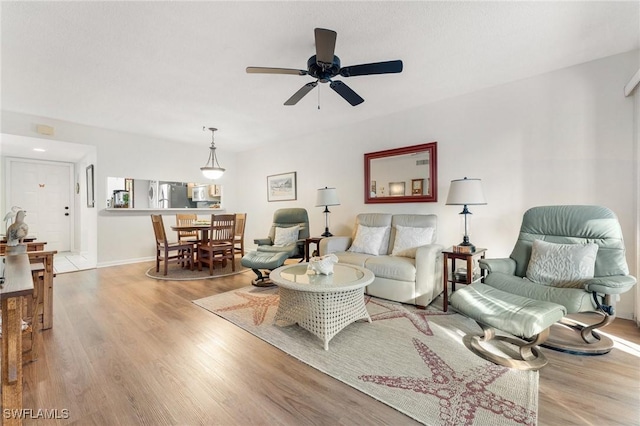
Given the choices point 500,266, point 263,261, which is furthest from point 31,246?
point 500,266

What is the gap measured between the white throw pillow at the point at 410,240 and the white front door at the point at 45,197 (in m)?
7.81

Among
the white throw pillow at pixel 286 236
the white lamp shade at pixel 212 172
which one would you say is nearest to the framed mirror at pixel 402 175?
the white throw pillow at pixel 286 236

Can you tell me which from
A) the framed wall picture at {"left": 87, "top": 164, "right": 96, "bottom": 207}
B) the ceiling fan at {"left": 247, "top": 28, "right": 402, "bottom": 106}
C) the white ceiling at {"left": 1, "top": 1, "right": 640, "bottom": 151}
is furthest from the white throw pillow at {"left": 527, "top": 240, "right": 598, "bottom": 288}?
the framed wall picture at {"left": 87, "top": 164, "right": 96, "bottom": 207}

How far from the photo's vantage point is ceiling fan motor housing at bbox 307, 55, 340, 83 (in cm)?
219

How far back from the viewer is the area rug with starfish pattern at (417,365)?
143 cm

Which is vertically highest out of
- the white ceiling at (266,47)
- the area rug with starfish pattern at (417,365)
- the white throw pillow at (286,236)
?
the white ceiling at (266,47)

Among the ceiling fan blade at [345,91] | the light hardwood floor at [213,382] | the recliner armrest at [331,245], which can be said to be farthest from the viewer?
the recliner armrest at [331,245]

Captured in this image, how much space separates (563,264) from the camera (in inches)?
88.6

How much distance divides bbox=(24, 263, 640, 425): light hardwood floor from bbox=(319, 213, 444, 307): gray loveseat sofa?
1.10 metres

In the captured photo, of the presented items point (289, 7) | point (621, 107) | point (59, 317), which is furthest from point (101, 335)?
point (621, 107)

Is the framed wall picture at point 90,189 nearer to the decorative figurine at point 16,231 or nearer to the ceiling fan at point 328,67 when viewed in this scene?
the decorative figurine at point 16,231

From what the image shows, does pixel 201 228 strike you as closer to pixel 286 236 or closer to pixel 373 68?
pixel 286 236

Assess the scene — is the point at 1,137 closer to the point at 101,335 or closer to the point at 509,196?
the point at 101,335

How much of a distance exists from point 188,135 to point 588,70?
5901 millimetres
